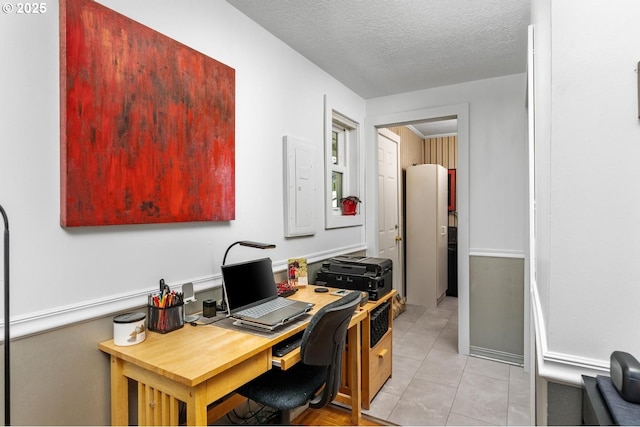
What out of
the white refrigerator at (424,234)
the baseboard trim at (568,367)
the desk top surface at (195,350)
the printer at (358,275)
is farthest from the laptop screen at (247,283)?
the white refrigerator at (424,234)

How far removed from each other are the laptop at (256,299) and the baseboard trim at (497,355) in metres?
2.13

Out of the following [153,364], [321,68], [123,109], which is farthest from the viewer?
[321,68]

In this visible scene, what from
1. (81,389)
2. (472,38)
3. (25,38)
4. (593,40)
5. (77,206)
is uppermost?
(472,38)

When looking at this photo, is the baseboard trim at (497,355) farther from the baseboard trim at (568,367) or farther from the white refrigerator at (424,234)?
the baseboard trim at (568,367)

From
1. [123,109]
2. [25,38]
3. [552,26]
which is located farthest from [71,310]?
[552,26]

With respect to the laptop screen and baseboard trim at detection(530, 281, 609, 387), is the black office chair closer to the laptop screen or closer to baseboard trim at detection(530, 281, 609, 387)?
the laptop screen

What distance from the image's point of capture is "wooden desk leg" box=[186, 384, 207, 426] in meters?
1.17

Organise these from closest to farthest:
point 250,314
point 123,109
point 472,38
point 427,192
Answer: point 123,109, point 250,314, point 472,38, point 427,192

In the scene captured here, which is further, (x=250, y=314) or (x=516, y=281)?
(x=516, y=281)

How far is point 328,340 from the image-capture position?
1.56 metres

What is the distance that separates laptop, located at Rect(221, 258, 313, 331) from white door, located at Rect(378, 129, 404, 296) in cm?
227

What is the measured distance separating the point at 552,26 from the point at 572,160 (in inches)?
14.9

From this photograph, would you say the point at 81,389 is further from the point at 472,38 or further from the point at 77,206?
the point at 472,38

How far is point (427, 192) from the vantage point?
4.66m
